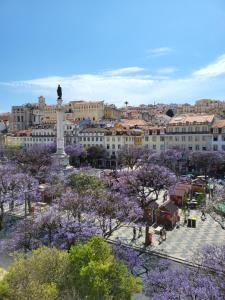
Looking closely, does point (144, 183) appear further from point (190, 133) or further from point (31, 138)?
point (31, 138)

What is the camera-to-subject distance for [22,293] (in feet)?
43.9

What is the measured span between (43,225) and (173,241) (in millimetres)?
11816

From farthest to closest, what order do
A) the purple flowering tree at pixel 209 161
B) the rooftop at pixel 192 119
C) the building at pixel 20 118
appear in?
the building at pixel 20 118
the rooftop at pixel 192 119
the purple flowering tree at pixel 209 161

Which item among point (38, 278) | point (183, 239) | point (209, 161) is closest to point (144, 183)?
point (183, 239)

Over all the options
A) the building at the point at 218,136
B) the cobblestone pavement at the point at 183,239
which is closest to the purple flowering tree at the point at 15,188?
the cobblestone pavement at the point at 183,239

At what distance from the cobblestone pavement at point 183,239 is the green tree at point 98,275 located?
11618 millimetres

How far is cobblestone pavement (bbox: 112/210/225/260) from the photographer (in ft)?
91.7

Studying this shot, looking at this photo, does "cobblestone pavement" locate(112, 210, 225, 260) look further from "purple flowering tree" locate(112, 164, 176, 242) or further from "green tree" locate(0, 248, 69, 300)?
"green tree" locate(0, 248, 69, 300)

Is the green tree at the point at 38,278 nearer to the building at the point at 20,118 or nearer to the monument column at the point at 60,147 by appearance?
the monument column at the point at 60,147

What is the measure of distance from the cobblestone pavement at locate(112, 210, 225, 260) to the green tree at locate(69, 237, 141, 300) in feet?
38.1

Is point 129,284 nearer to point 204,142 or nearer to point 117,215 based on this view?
point 117,215

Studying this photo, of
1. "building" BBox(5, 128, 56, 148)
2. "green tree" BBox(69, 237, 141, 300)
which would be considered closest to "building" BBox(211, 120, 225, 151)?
"building" BBox(5, 128, 56, 148)

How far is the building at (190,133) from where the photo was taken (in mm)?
75312

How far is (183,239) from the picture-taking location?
31.1m
